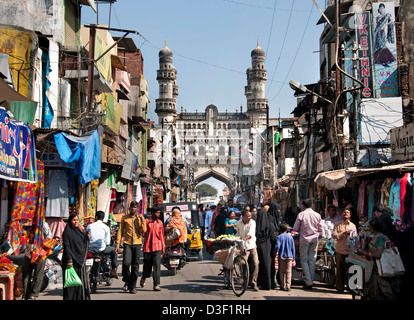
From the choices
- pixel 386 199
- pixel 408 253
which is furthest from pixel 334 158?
pixel 408 253

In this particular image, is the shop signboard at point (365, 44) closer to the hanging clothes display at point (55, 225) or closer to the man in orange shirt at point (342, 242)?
the man in orange shirt at point (342, 242)

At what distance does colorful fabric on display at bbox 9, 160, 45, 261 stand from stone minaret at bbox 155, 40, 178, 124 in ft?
241

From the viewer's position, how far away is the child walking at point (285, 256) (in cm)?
880

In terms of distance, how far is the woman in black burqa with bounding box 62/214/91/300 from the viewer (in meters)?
6.44

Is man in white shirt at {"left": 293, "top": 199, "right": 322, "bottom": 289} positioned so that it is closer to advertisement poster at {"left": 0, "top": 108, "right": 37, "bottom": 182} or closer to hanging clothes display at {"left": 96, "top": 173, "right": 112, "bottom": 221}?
advertisement poster at {"left": 0, "top": 108, "right": 37, "bottom": 182}

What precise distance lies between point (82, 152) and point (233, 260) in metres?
4.86

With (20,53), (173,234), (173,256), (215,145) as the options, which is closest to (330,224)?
(173,234)

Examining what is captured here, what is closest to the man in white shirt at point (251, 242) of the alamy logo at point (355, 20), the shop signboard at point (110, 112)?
the shop signboard at point (110, 112)

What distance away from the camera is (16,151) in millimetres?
7973

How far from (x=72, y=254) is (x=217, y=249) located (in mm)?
3306

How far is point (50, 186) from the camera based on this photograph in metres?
12.5

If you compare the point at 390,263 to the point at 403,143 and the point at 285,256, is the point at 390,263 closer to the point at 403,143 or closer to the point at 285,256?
the point at 285,256

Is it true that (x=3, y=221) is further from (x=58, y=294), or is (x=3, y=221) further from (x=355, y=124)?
(x=355, y=124)

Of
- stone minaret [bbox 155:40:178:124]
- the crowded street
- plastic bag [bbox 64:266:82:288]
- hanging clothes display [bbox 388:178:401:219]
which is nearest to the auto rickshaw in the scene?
the crowded street
